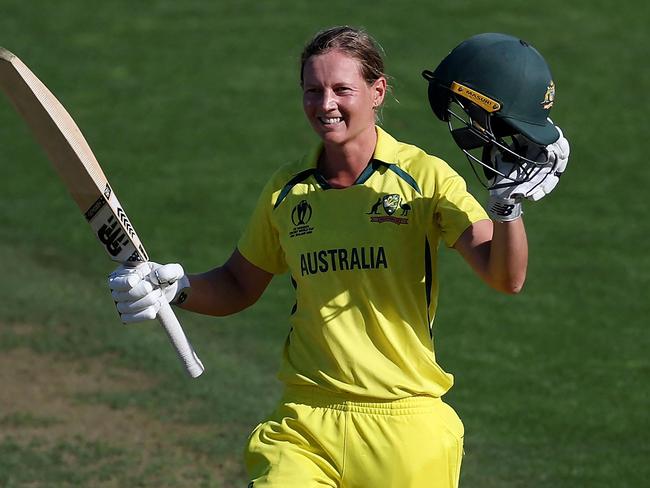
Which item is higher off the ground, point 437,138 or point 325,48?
point 437,138

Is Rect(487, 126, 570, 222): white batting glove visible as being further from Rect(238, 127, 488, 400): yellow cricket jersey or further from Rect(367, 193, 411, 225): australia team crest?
Rect(367, 193, 411, 225): australia team crest

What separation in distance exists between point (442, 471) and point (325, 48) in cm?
162

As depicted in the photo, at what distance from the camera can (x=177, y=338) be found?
4953 millimetres

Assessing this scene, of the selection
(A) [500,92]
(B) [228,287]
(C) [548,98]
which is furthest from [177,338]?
(C) [548,98]

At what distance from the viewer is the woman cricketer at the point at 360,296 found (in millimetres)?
4723

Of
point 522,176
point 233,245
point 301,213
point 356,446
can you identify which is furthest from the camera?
point 233,245

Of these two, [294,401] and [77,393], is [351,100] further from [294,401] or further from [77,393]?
[77,393]

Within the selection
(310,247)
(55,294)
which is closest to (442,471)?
(310,247)

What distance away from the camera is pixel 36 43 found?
50.4 ft

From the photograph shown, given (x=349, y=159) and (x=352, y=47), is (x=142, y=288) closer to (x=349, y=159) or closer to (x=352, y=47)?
(x=349, y=159)

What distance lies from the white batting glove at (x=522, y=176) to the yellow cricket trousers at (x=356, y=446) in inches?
33.0

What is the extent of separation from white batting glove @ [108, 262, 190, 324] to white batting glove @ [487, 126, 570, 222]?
1264 mm

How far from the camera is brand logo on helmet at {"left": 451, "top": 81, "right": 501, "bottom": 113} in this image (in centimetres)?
444

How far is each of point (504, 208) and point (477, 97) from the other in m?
0.39
